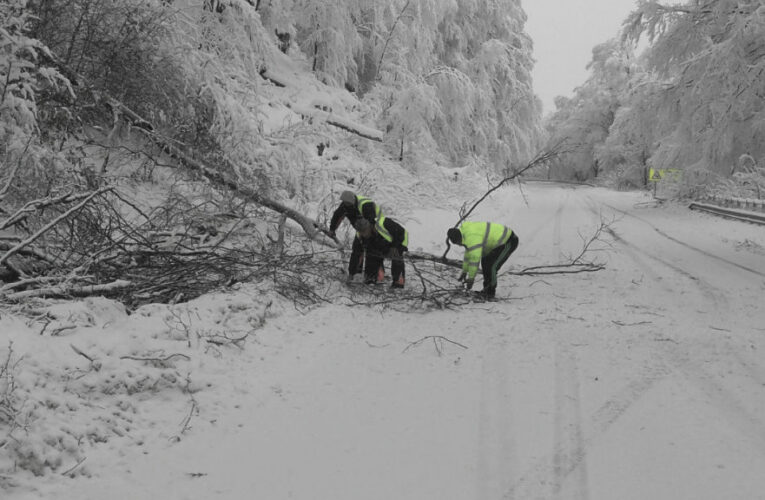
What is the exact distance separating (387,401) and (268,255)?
3532 millimetres

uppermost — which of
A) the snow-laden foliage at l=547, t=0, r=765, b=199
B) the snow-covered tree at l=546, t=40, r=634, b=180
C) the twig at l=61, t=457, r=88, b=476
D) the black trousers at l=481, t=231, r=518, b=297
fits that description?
the snow-covered tree at l=546, t=40, r=634, b=180

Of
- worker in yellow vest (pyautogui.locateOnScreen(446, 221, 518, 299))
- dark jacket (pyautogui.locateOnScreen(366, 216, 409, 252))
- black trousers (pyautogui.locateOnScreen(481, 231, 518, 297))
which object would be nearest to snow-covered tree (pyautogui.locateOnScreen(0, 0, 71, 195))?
dark jacket (pyautogui.locateOnScreen(366, 216, 409, 252))

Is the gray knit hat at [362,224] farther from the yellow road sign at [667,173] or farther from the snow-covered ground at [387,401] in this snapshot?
the yellow road sign at [667,173]

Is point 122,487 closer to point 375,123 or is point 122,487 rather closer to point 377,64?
point 375,123

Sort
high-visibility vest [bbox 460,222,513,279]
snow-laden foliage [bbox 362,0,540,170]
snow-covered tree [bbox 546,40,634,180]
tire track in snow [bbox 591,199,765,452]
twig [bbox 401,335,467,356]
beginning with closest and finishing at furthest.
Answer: tire track in snow [bbox 591,199,765,452] < twig [bbox 401,335,467,356] < high-visibility vest [bbox 460,222,513,279] < snow-laden foliage [bbox 362,0,540,170] < snow-covered tree [bbox 546,40,634,180]

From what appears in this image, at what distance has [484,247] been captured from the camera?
624cm

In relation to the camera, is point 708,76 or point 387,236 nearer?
point 387,236

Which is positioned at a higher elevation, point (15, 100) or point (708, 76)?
point (708, 76)

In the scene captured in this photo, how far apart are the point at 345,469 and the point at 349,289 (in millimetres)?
3732

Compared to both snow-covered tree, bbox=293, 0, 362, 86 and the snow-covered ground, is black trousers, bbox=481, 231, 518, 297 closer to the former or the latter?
the snow-covered ground

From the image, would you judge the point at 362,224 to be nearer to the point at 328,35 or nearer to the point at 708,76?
the point at 328,35

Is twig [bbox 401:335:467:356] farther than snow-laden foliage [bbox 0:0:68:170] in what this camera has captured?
No

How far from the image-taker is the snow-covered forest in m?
2.92

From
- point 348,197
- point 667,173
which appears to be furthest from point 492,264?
point 667,173
